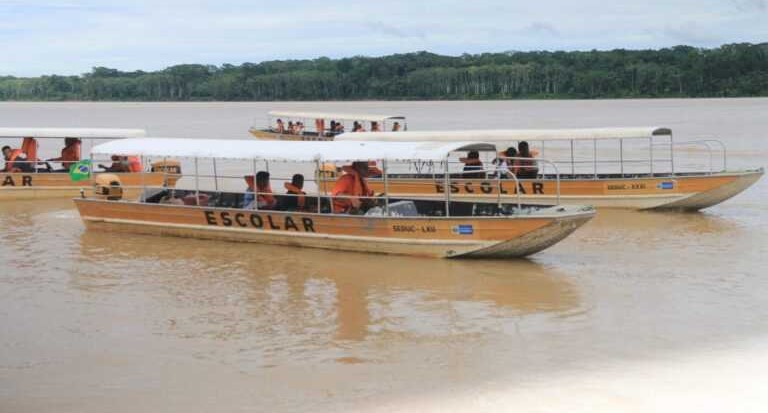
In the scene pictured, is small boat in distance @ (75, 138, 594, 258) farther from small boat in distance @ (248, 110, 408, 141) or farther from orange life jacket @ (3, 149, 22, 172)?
small boat in distance @ (248, 110, 408, 141)

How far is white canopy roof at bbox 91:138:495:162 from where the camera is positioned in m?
14.8

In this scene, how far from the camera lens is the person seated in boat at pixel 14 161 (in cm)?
2330

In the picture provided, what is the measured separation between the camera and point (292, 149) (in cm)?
1598

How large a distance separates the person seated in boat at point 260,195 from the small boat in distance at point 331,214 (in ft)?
0.05

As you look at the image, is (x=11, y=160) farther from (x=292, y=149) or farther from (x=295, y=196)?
(x=292, y=149)

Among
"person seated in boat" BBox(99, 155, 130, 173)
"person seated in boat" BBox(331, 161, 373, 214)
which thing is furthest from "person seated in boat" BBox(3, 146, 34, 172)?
"person seated in boat" BBox(331, 161, 373, 214)

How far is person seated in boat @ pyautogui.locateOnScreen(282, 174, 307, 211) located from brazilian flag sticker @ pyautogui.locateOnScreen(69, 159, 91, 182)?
786cm

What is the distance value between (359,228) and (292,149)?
1.77m

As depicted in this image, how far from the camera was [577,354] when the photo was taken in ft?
32.0

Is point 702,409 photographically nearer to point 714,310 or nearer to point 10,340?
point 714,310

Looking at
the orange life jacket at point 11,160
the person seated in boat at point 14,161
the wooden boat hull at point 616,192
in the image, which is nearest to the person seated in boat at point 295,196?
the wooden boat hull at point 616,192

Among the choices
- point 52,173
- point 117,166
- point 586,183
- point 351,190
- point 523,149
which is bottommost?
point 586,183

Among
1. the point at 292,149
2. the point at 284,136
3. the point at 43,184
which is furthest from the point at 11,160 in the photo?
the point at 284,136

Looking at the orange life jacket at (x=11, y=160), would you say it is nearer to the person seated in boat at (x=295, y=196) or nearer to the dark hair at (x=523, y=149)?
the person seated in boat at (x=295, y=196)
